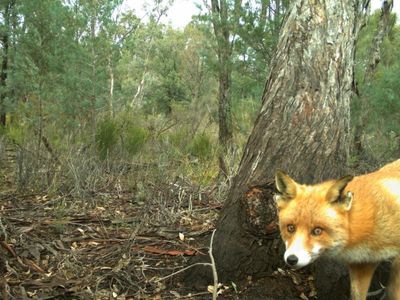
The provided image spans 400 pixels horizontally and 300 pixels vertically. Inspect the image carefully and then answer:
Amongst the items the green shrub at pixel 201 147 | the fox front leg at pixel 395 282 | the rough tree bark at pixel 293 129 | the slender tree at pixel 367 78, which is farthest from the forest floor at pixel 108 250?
the slender tree at pixel 367 78

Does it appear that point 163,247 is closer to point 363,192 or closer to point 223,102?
point 363,192

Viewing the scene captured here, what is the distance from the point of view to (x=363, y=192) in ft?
12.1

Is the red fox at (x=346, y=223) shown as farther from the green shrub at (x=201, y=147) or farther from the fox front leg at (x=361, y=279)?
the green shrub at (x=201, y=147)

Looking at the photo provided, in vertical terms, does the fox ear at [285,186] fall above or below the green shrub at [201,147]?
above

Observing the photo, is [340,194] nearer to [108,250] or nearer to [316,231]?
[316,231]

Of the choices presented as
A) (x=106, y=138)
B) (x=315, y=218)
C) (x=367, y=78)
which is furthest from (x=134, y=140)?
(x=315, y=218)

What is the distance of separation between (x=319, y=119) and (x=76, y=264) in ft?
8.48

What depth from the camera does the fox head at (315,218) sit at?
328 cm

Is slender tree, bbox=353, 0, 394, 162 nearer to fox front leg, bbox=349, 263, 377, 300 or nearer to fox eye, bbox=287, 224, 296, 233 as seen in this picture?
fox front leg, bbox=349, 263, 377, 300

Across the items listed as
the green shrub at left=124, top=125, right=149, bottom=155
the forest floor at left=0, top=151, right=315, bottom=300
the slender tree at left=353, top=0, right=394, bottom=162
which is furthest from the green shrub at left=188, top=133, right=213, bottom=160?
the forest floor at left=0, top=151, right=315, bottom=300

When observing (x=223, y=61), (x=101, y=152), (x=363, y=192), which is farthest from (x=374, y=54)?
(x=363, y=192)

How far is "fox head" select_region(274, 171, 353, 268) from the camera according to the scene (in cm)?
328

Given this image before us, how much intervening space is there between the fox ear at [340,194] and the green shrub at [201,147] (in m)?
6.34

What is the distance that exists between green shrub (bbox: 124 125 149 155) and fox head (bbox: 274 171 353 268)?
5779 millimetres
